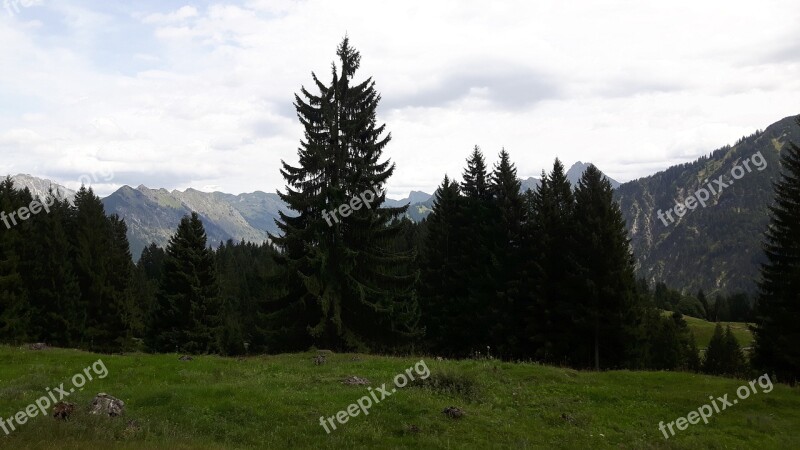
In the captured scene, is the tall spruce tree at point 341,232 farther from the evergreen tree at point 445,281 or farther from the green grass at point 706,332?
the green grass at point 706,332

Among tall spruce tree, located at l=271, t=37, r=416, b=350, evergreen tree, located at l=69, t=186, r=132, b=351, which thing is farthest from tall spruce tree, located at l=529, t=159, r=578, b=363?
evergreen tree, located at l=69, t=186, r=132, b=351

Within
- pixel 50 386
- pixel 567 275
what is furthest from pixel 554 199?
pixel 50 386

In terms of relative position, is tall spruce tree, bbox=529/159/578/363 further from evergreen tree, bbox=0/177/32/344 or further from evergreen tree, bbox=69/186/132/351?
evergreen tree, bbox=69/186/132/351

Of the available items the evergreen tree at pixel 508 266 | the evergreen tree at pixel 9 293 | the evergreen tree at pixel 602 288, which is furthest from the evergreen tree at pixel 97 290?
the evergreen tree at pixel 602 288

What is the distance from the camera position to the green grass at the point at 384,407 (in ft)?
42.8

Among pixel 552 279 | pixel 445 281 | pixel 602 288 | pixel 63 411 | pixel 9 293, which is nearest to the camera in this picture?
pixel 63 411

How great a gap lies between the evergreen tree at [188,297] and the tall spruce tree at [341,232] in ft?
54.9

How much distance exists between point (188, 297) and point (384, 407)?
3717 centimetres

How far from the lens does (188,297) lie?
47.2 metres

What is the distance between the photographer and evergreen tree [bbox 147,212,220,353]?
46500 mm

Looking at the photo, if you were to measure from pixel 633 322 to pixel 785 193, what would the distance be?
543 inches

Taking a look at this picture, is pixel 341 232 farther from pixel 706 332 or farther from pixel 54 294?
pixel 706 332

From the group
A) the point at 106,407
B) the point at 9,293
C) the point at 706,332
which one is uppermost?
the point at 9,293

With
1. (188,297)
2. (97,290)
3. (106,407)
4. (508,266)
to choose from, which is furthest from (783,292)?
(97,290)
